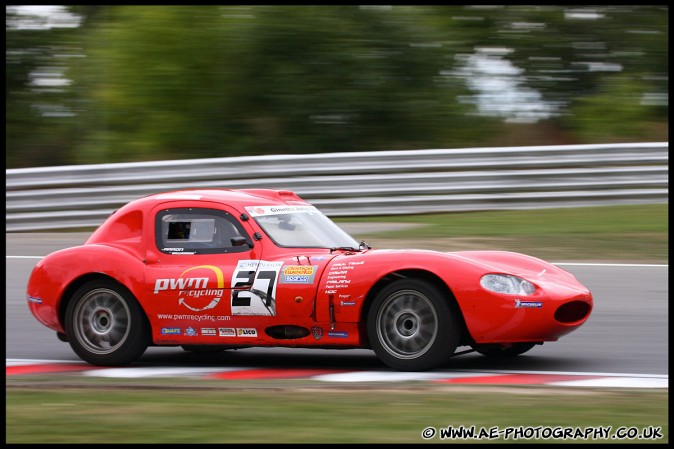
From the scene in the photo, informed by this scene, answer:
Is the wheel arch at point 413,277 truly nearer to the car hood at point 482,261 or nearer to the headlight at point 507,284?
the car hood at point 482,261

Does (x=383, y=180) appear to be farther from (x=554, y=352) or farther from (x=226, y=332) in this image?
(x=226, y=332)

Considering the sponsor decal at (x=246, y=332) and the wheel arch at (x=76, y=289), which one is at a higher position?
the wheel arch at (x=76, y=289)

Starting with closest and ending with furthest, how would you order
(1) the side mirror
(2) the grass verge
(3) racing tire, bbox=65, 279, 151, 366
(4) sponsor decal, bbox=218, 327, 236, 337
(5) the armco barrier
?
(4) sponsor decal, bbox=218, 327, 236, 337, (1) the side mirror, (3) racing tire, bbox=65, 279, 151, 366, (2) the grass verge, (5) the armco barrier

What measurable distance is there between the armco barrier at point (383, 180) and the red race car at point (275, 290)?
621 centimetres

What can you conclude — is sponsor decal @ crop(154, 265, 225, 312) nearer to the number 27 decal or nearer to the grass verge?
the number 27 decal

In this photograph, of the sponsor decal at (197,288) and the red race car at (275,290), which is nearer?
the red race car at (275,290)

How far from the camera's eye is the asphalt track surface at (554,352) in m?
7.49

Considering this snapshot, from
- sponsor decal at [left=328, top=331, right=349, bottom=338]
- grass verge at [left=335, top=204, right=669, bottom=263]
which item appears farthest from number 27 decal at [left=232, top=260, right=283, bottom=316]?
grass verge at [left=335, top=204, right=669, bottom=263]

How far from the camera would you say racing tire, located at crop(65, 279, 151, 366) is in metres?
A: 7.82

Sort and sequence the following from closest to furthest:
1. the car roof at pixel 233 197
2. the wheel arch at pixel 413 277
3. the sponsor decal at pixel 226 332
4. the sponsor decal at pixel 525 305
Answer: the sponsor decal at pixel 525 305
the wheel arch at pixel 413 277
the sponsor decal at pixel 226 332
the car roof at pixel 233 197

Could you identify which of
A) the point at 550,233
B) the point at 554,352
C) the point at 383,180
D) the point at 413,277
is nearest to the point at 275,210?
the point at 413,277

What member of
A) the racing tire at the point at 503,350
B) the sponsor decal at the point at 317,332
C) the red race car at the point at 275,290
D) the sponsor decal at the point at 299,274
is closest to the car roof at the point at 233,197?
the red race car at the point at 275,290

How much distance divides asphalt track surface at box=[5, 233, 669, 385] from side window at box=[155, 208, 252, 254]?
0.87 m

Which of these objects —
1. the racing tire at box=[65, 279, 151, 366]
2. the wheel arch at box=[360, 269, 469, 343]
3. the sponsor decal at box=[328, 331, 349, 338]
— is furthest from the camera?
the racing tire at box=[65, 279, 151, 366]
